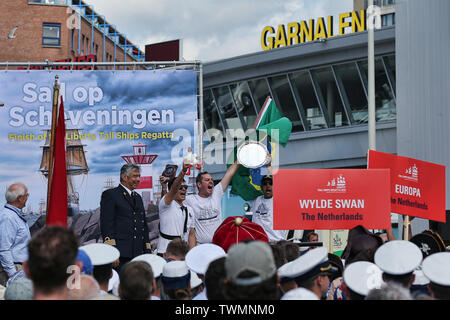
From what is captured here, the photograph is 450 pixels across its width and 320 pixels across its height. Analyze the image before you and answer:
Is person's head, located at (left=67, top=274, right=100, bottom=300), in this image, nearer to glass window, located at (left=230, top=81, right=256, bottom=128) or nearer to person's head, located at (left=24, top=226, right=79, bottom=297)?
person's head, located at (left=24, top=226, right=79, bottom=297)

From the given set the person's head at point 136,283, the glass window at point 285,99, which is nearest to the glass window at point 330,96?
the glass window at point 285,99

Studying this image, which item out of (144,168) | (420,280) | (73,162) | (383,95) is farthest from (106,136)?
(383,95)

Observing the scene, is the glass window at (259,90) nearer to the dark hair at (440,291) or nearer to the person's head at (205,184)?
the person's head at (205,184)

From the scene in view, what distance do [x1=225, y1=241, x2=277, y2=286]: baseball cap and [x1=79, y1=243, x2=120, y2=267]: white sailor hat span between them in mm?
1908

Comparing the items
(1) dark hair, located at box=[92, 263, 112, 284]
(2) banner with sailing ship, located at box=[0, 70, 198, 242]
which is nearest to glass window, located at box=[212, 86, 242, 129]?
(2) banner with sailing ship, located at box=[0, 70, 198, 242]

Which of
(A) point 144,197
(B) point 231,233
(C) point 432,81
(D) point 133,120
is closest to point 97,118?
(D) point 133,120

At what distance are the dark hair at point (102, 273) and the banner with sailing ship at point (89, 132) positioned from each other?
612 cm

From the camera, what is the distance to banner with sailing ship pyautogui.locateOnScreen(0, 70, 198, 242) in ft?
35.6

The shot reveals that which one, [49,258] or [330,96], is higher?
[330,96]

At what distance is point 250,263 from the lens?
9.34 feet

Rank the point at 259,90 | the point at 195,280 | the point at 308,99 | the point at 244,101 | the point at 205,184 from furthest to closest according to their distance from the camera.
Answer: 1. the point at 244,101
2. the point at 259,90
3. the point at 308,99
4. the point at 205,184
5. the point at 195,280

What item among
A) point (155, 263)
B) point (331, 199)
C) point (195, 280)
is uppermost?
point (331, 199)

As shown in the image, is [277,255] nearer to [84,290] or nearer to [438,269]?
[438,269]

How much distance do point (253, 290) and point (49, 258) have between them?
2.70 ft
